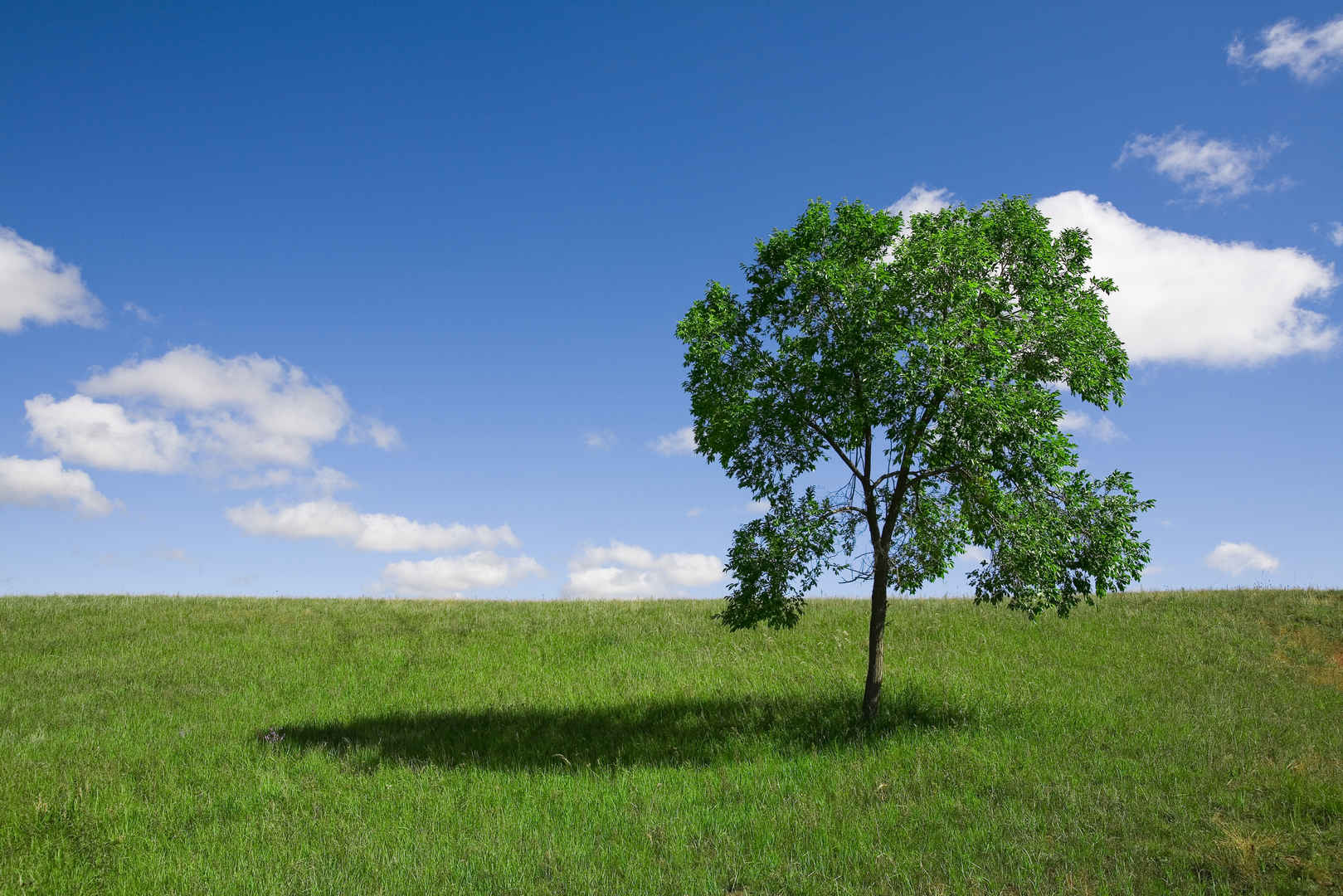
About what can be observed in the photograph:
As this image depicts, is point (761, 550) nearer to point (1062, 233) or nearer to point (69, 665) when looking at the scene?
point (1062, 233)

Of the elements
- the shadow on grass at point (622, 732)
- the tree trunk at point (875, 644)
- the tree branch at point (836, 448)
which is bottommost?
the shadow on grass at point (622, 732)

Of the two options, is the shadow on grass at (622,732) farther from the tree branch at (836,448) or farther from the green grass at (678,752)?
the tree branch at (836,448)

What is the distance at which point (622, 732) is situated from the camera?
746 inches

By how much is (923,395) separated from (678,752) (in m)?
8.94

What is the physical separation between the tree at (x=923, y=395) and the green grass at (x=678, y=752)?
3419 millimetres

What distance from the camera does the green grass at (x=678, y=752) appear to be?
11023mm

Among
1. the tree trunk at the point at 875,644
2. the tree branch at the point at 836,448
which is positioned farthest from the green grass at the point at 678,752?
the tree branch at the point at 836,448

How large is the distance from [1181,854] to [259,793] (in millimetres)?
15111

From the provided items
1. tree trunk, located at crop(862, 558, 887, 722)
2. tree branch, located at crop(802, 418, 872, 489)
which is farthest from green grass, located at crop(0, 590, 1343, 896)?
tree branch, located at crop(802, 418, 872, 489)

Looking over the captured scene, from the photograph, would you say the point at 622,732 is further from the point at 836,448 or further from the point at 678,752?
the point at 836,448

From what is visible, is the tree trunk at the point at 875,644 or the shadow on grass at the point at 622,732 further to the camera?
the tree trunk at the point at 875,644

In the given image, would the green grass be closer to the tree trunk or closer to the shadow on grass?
the shadow on grass

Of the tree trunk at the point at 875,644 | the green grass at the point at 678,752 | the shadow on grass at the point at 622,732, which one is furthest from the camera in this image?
the tree trunk at the point at 875,644

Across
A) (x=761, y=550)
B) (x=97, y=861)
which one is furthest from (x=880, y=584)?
(x=97, y=861)
